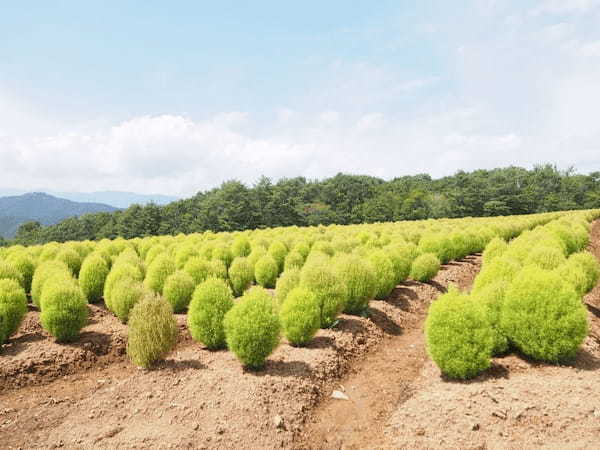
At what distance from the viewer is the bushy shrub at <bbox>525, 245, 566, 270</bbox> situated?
29.8 feet

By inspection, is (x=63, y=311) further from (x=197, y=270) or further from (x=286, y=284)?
(x=286, y=284)

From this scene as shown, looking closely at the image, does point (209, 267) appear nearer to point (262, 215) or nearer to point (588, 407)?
point (588, 407)

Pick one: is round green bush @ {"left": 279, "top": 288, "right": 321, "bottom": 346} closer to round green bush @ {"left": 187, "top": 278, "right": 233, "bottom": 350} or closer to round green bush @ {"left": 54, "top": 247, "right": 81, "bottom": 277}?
round green bush @ {"left": 187, "top": 278, "right": 233, "bottom": 350}

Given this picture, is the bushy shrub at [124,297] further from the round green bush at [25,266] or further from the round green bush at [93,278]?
the round green bush at [25,266]

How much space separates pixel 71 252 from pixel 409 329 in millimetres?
11945

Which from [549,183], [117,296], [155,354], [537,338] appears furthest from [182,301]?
[549,183]

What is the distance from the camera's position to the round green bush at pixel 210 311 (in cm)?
692

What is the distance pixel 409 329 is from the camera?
9.20 meters

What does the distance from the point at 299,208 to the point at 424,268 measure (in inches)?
2358

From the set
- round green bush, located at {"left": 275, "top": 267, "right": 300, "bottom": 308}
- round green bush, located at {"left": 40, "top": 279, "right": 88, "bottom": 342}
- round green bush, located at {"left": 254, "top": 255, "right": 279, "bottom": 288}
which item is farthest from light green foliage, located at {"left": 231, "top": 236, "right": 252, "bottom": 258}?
round green bush, located at {"left": 40, "top": 279, "right": 88, "bottom": 342}

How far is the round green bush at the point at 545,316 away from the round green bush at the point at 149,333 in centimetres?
571

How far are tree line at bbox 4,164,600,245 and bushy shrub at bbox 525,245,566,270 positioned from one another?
166 feet

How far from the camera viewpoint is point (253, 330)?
19.8 ft

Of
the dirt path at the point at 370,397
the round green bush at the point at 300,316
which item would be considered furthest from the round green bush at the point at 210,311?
the dirt path at the point at 370,397
